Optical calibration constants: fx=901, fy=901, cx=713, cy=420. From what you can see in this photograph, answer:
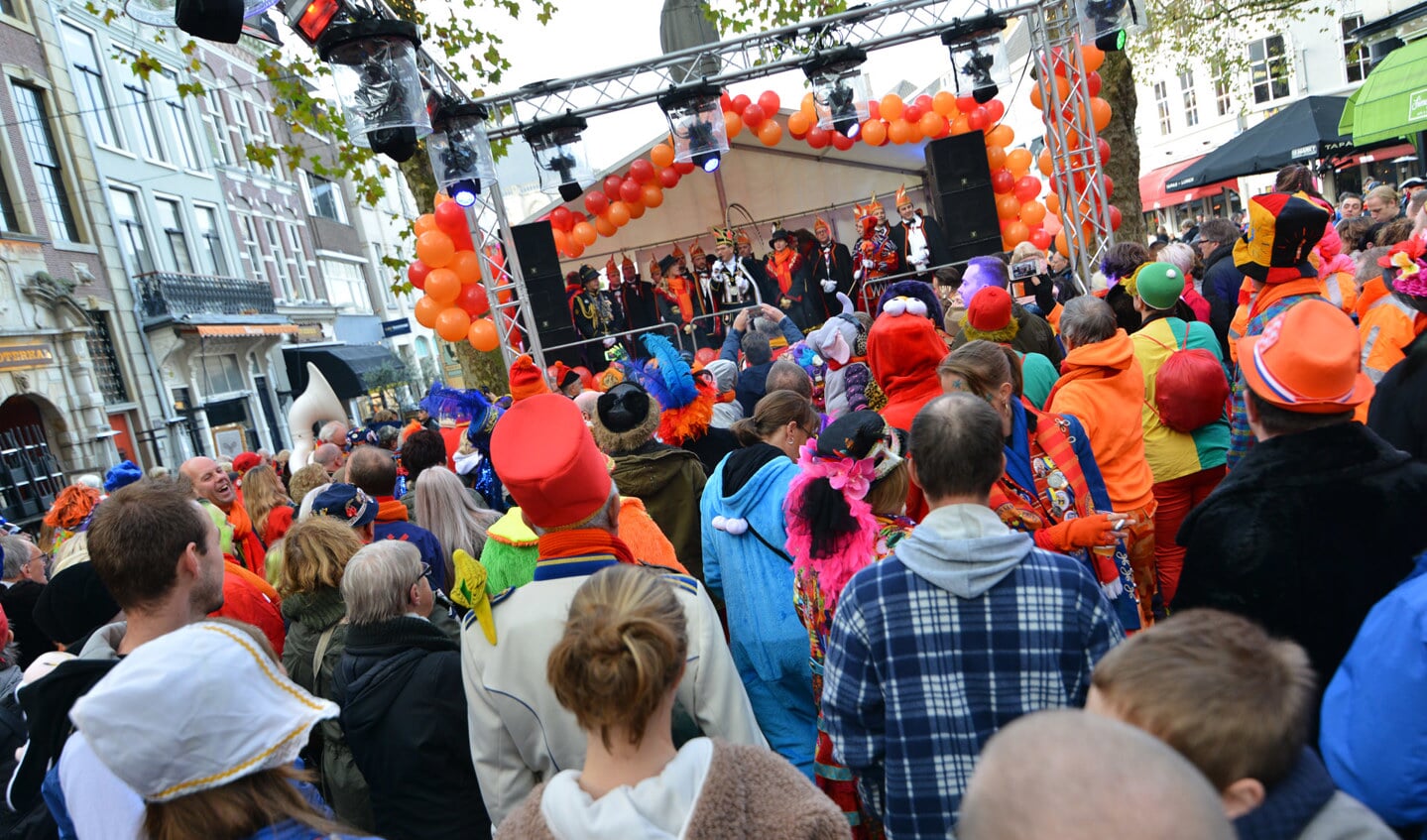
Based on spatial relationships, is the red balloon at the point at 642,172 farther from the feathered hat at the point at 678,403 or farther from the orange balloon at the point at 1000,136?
the feathered hat at the point at 678,403

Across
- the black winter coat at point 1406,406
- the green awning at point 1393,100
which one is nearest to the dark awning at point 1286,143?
the green awning at point 1393,100

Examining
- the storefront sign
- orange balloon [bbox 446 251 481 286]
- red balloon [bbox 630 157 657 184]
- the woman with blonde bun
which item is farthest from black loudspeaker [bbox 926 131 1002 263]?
the storefront sign

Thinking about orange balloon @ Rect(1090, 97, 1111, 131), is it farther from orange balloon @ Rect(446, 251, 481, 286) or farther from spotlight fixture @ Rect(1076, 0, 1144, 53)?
orange balloon @ Rect(446, 251, 481, 286)

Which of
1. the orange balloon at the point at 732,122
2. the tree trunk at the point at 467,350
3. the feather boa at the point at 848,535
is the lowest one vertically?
the feather boa at the point at 848,535

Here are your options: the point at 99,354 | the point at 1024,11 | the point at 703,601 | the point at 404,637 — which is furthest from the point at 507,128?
the point at 99,354

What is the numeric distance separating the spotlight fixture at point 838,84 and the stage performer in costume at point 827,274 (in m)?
3.53

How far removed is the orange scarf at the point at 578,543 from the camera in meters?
2.16

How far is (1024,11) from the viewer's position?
8.76m

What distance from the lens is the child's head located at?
108 centimetres

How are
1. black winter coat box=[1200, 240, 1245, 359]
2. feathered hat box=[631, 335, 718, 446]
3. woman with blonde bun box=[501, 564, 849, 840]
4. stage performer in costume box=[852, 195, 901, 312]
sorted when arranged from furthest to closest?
stage performer in costume box=[852, 195, 901, 312], black winter coat box=[1200, 240, 1245, 359], feathered hat box=[631, 335, 718, 446], woman with blonde bun box=[501, 564, 849, 840]

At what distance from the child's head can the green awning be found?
12.8m

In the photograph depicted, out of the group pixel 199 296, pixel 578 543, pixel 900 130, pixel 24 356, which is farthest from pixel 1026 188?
pixel 199 296

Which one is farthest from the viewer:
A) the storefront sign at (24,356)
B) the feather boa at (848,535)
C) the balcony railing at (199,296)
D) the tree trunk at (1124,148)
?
the balcony railing at (199,296)

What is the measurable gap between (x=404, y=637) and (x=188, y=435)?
20.4 m
